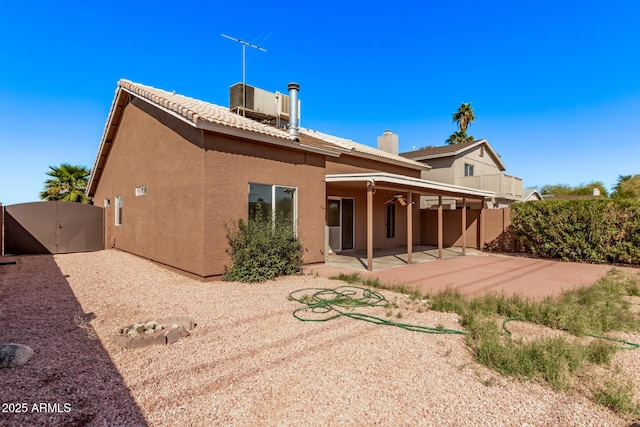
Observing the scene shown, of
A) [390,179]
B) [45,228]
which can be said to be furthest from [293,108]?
[45,228]

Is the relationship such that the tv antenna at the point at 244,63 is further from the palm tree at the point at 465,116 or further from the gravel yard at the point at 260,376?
the palm tree at the point at 465,116

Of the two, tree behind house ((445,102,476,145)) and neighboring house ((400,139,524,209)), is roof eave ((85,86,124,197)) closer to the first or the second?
neighboring house ((400,139,524,209))

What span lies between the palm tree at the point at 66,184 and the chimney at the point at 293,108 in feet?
48.3

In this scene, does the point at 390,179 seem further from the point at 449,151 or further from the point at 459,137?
the point at 459,137

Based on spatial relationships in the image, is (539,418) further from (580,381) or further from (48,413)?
(48,413)

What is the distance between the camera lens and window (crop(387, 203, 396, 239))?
15.3m

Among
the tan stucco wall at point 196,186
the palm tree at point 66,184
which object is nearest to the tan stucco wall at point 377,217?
the tan stucco wall at point 196,186

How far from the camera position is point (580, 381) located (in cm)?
327

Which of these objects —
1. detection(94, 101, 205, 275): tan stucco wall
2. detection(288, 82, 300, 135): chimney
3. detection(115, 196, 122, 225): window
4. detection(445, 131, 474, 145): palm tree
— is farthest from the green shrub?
detection(445, 131, 474, 145): palm tree

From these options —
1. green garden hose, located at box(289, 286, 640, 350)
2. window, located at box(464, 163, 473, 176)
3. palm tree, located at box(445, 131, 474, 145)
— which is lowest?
green garden hose, located at box(289, 286, 640, 350)

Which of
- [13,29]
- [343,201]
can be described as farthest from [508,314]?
[13,29]

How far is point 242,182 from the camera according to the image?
848cm

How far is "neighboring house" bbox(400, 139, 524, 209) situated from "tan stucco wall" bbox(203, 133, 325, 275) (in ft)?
43.7

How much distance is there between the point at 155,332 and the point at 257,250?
12.4ft
